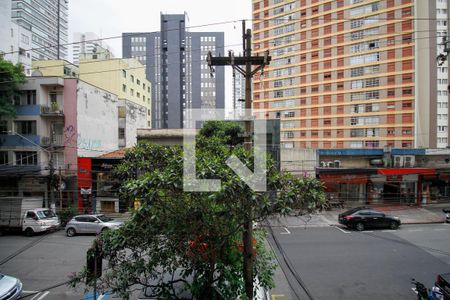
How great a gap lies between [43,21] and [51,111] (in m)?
76.9

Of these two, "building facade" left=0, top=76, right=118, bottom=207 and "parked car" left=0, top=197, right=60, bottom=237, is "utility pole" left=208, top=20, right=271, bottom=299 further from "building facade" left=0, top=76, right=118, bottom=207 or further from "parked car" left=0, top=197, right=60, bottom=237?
"building facade" left=0, top=76, right=118, bottom=207

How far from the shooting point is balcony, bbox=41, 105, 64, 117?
21.1m

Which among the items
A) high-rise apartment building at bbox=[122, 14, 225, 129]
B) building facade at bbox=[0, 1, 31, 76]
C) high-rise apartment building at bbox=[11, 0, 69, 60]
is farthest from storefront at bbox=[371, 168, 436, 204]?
high-rise apartment building at bbox=[11, 0, 69, 60]

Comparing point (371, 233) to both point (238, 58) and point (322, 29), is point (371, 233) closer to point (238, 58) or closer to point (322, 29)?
point (238, 58)

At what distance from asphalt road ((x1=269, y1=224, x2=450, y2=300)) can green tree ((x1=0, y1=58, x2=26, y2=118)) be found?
70.4ft

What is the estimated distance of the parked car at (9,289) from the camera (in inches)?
299

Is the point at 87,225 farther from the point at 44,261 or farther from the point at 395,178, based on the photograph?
the point at 395,178

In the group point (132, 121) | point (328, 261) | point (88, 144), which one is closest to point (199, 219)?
point (328, 261)

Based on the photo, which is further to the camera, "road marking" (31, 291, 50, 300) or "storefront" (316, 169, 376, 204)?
"storefront" (316, 169, 376, 204)

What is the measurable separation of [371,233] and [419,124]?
2479 centimetres

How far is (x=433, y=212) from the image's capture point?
2050 cm

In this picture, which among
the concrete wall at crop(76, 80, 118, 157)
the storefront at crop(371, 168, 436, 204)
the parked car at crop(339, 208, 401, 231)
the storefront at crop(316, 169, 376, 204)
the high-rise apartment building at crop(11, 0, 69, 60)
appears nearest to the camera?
the parked car at crop(339, 208, 401, 231)

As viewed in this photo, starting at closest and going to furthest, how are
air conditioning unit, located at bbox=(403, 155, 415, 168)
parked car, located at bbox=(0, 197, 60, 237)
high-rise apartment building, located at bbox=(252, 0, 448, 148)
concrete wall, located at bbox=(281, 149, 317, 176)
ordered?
parked car, located at bbox=(0, 197, 60, 237) → concrete wall, located at bbox=(281, 149, 317, 176) → air conditioning unit, located at bbox=(403, 155, 415, 168) → high-rise apartment building, located at bbox=(252, 0, 448, 148)

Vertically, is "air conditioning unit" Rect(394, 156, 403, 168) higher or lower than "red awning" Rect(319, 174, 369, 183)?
higher
